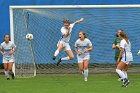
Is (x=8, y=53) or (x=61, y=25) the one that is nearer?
(x=8, y=53)

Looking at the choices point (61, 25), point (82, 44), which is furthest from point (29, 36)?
point (82, 44)

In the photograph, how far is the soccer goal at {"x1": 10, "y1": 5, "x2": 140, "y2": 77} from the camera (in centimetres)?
2486

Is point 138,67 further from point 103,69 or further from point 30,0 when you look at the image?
point 30,0

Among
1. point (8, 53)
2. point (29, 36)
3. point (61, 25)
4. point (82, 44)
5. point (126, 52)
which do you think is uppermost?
point (61, 25)

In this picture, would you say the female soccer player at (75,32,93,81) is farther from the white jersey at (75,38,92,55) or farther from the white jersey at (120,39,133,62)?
the white jersey at (120,39,133,62)

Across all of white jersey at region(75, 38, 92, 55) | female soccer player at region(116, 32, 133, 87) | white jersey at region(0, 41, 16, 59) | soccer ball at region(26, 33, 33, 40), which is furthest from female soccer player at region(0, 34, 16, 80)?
female soccer player at region(116, 32, 133, 87)

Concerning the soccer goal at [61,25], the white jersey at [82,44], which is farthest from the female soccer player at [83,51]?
the soccer goal at [61,25]

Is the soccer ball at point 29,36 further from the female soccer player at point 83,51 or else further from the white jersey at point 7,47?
the female soccer player at point 83,51

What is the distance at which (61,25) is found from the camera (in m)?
25.8

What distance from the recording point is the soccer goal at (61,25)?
81.6ft

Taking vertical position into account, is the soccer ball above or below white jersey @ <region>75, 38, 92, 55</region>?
above

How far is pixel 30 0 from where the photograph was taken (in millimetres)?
27203

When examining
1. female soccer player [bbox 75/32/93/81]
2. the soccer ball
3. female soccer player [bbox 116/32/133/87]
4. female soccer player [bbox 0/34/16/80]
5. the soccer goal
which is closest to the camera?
female soccer player [bbox 116/32/133/87]

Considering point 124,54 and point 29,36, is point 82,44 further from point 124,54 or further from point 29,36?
point 124,54
